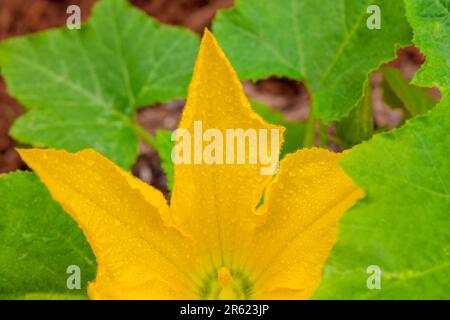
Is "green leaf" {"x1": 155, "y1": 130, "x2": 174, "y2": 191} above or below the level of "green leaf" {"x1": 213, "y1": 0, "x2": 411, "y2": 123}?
below

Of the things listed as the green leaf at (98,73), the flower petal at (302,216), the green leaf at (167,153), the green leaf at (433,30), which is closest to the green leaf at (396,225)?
the flower petal at (302,216)

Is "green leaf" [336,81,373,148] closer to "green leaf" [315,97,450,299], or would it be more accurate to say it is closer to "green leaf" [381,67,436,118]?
"green leaf" [381,67,436,118]

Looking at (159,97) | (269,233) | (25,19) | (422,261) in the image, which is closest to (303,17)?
(159,97)

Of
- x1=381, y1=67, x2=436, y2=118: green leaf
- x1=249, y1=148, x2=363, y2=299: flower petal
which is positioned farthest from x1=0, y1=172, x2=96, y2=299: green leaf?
x1=381, y1=67, x2=436, y2=118: green leaf

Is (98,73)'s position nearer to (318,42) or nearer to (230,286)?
(318,42)

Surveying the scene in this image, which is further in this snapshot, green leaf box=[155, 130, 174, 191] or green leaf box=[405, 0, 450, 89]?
green leaf box=[155, 130, 174, 191]

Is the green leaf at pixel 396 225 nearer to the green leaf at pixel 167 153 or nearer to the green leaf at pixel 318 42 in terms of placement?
the green leaf at pixel 318 42
